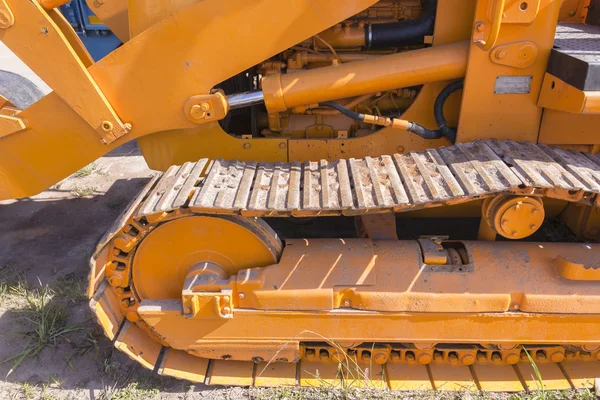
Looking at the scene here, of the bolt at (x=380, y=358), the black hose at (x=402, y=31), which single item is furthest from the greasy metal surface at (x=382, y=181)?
the bolt at (x=380, y=358)

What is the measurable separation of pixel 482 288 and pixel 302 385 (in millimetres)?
1063

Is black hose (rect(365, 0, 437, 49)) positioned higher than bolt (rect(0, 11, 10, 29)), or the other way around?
bolt (rect(0, 11, 10, 29))

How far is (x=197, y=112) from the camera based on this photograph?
2682 mm

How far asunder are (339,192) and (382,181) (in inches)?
8.6

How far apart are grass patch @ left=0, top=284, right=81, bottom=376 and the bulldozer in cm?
61

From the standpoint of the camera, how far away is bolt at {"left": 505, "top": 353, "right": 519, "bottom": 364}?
2.66 metres

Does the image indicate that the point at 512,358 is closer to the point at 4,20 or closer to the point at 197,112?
the point at 197,112

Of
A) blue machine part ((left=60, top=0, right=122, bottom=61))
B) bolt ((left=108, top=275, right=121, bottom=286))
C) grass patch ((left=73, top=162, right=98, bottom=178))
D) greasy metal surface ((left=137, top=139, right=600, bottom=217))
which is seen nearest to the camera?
greasy metal surface ((left=137, top=139, right=600, bottom=217))

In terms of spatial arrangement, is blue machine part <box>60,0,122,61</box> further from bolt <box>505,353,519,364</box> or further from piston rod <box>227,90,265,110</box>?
bolt <box>505,353,519,364</box>

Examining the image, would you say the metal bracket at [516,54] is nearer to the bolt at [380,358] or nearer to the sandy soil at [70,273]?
the bolt at [380,358]

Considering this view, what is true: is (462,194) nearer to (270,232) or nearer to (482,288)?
(482,288)

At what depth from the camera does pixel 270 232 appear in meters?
2.65

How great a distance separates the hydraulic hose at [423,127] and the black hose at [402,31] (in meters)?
0.33

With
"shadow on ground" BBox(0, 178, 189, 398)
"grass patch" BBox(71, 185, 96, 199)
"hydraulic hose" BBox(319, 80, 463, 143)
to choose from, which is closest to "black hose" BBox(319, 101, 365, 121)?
"hydraulic hose" BBox(319, 80, 463, 143)
